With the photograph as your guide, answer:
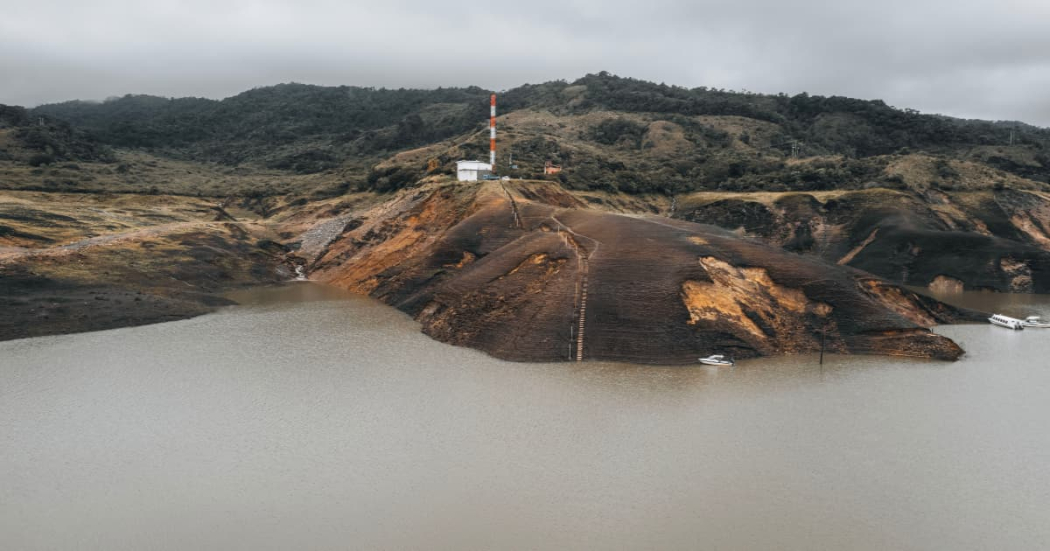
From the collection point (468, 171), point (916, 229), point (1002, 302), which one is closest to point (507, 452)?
point (468, 171)

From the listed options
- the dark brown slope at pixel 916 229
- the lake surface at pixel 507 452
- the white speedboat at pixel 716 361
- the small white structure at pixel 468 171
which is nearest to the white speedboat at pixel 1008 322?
the lake surface at pixel 507 452

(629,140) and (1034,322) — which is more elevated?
(629,140)

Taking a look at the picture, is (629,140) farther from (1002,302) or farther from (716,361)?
(716,361)

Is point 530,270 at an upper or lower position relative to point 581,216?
lower

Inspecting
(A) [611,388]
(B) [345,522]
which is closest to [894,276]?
(A) [611,388]

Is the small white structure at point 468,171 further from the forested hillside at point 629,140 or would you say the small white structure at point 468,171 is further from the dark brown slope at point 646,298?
the dark brown slope at point 646,298

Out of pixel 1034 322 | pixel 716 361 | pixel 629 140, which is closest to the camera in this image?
pixel 716 361

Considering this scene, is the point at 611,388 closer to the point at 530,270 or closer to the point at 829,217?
the point at 530,270
